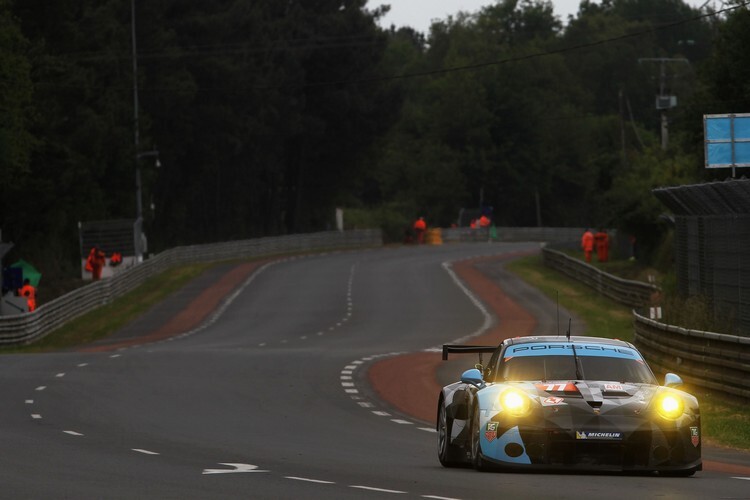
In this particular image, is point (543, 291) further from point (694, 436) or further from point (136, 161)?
point (694, 436)

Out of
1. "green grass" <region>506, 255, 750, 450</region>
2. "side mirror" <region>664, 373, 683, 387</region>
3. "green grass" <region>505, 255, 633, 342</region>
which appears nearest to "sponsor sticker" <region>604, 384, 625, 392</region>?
"side mirror" <region>664, 373, 683, 387</region>

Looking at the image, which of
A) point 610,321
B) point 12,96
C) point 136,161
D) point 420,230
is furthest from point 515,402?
point 420,230

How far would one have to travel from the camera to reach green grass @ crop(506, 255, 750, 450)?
728 inches

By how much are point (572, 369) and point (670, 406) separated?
40.4 inches

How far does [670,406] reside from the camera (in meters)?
12.8

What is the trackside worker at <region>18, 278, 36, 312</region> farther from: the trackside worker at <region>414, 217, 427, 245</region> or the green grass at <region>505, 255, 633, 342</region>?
the trackside worker at <region>414, 217, 427, 245</region>

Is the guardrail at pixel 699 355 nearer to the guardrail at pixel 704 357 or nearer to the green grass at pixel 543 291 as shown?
the guardrail at pixel 704 357

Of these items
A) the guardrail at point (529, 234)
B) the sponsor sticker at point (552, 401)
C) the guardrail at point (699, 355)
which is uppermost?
the sponsor sticker at point (552, 401)

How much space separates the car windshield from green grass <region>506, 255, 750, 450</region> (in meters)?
4.09

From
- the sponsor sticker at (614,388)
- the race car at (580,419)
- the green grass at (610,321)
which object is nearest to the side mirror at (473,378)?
the race car at (580,419)

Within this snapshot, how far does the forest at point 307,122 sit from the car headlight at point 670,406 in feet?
140

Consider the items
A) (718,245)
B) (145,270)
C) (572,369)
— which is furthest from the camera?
(145,270)

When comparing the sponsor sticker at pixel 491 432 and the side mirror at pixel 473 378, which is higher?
the side mirror at pixel 473 378

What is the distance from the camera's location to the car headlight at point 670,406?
12.7m
